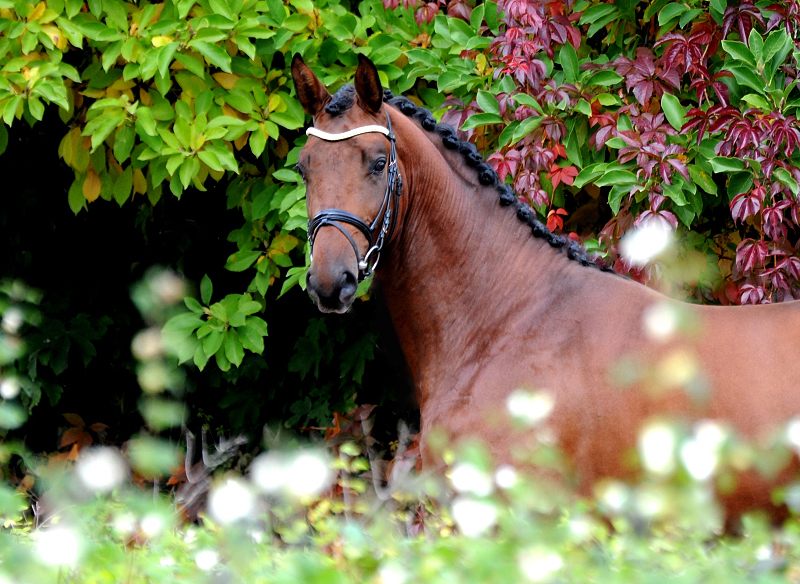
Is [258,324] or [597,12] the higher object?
[597,12]

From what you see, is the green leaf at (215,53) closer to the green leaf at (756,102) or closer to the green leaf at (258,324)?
the green leaf at (258,324)

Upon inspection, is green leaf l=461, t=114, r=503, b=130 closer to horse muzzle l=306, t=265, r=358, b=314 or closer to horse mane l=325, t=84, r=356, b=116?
horse mane l=325, t=84, r=356, b=116

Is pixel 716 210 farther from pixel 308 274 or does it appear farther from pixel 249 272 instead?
pixel 249 272

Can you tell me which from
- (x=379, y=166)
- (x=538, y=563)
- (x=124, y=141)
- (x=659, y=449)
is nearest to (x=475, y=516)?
(x=538, y=563)

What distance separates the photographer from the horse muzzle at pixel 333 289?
8.38 feet

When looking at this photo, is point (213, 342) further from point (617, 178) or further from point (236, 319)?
point (617, 178)

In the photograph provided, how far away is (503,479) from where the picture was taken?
158 centimetres

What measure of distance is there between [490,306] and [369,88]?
88 centimetres

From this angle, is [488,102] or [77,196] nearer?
[488,102]

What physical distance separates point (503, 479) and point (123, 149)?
2.75 m

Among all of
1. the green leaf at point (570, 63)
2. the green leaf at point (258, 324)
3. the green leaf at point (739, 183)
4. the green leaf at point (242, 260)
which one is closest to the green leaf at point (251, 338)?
the green leaf at point (258, 324)

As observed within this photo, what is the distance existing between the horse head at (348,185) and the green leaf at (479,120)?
62 centimetres

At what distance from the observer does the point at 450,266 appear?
289cm

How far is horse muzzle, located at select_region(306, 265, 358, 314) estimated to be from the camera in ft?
8.38
